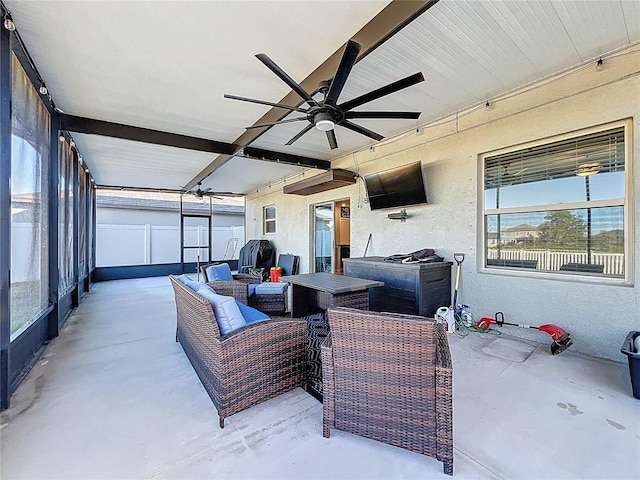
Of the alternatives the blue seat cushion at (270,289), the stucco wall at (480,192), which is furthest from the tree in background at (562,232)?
the blue seat cushion at (270,289)

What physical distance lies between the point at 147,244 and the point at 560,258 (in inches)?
468

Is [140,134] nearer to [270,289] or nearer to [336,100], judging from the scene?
[270,289]

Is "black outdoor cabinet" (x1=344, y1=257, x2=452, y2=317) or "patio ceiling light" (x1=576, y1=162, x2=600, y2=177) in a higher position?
"patio ceiling light" (x1=576, y1=162, x2=600, y2=177)

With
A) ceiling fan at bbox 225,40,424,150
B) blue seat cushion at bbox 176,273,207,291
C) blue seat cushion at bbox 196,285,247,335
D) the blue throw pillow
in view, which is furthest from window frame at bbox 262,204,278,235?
blue seat cushion at bbox 196,285,247,335

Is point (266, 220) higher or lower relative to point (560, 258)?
higher

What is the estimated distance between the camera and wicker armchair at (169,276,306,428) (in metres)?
2.06

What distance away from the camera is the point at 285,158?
21.3ft

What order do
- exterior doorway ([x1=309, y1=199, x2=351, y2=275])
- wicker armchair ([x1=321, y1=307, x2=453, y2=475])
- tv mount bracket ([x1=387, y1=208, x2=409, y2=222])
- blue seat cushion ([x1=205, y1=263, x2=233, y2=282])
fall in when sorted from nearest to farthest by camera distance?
wicker armchair ([x1=321, y1=307, x2=453, y2=475])
blue seat cushion ([x1=205, y1=263, x2=233, y2=282])
tv mount bracket ([x1=387, y1=208, x2=409, y2=222])
exterior doorway ([x1=309, y1=199, x2=351, y2=275])

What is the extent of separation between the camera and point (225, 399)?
2.03 metres

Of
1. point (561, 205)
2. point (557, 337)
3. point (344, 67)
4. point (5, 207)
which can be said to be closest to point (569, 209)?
point (561, 205)

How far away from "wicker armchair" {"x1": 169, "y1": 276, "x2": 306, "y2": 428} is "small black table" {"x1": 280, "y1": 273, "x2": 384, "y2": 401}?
34cm

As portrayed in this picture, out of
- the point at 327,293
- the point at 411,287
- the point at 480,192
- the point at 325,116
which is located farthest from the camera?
the point at 480,192

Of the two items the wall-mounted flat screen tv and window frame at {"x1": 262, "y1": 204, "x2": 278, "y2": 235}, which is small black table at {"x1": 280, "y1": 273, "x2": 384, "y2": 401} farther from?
window frame at {"x1": 262, "y1": 204, "x2": 278, "y2": 235}

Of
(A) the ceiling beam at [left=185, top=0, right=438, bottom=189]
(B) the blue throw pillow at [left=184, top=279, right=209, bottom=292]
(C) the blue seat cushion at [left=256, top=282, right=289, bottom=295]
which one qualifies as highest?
(A) the ceiling beam at [left=185, top=0, right=438, bottom=189]
